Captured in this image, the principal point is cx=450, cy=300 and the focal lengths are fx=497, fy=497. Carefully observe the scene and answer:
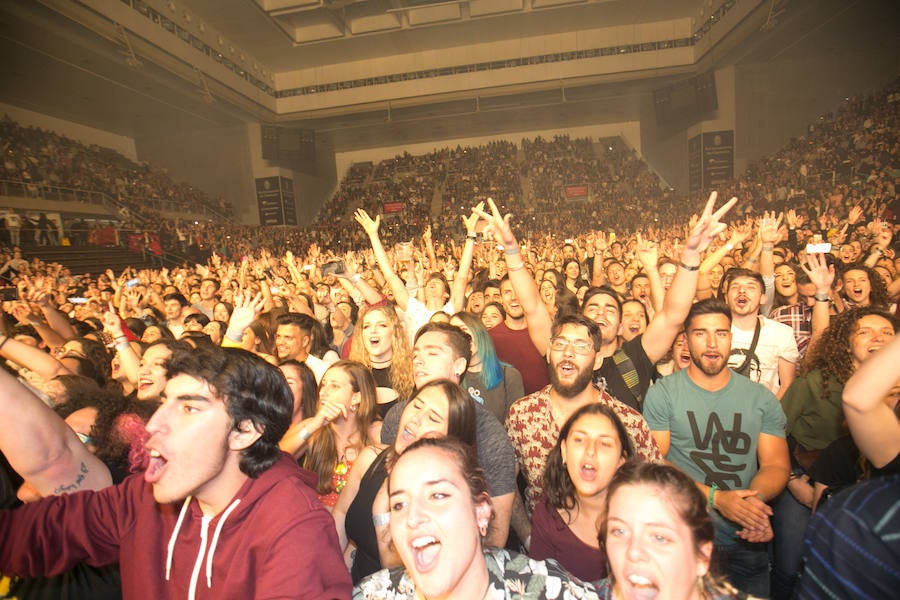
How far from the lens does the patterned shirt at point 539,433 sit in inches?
86.3

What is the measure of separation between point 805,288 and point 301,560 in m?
4.59

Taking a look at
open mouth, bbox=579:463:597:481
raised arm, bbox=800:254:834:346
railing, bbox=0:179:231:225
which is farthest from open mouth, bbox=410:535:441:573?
railing, bbox=0:179:231:225

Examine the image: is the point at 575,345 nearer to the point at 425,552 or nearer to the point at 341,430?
the point at 341,430

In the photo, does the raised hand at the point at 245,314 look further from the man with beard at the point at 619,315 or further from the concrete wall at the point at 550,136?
the concrete wall at the point at 550,136

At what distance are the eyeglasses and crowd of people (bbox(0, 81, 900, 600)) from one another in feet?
0.04

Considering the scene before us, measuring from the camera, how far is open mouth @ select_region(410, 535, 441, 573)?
1244 mm

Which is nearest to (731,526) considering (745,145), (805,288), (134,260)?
(805,288)

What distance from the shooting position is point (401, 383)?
323 centimetres

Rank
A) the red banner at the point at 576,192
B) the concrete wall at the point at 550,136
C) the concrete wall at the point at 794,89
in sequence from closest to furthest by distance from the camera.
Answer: the concrete wall at the point at 794,89 → the red banner at the point at 576,192 → the concrete wall at the point at 550,136

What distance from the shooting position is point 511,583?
4.51 feet

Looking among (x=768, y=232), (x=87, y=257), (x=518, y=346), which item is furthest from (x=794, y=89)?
(x=87, y=257)

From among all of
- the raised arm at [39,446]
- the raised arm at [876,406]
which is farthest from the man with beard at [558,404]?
the raised arm at [39,446]

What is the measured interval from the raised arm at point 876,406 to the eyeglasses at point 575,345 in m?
1.06

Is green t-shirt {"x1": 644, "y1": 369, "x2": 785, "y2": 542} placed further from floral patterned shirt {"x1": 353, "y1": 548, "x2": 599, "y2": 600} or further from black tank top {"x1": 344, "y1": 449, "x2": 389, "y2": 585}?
black tank top {"x1": 344, "y1": 449, "x2": 389, "y2": 585}
